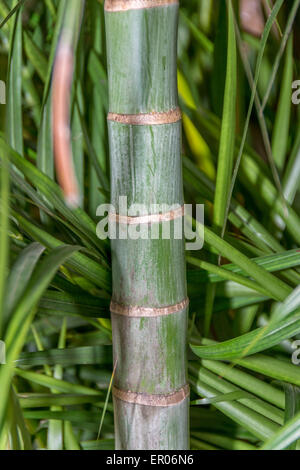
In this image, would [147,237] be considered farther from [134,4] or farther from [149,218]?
[134,4]

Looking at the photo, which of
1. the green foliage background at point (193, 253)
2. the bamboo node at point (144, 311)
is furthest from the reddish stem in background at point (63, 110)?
the bamboo node at point (144, 311)

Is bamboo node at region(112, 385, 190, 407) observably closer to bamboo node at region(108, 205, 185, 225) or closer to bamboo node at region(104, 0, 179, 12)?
bamboo node at region(108, 205, 185, 225)

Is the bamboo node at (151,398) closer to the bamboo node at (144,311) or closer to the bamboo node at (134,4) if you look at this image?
the bamboo node at (144,311)

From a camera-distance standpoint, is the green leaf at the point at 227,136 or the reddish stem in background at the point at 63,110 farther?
the green leaf at the point at 227,136

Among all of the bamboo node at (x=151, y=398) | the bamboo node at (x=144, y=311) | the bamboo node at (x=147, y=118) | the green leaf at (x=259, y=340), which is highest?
the bamboo node at (x=147, y=118)

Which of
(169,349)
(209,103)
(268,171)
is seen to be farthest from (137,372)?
(209,103)

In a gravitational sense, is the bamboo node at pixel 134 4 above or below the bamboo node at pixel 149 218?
above

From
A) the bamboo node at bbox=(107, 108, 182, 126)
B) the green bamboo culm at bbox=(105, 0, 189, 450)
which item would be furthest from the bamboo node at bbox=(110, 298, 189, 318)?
the bamboo node at bbox=(107, 108, 182, 126)

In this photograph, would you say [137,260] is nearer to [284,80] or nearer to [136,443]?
[136,443]

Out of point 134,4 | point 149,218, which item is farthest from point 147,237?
point 134,4
